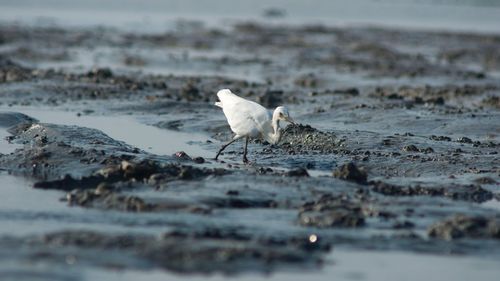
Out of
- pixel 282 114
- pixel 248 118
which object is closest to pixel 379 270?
pixel 282 114

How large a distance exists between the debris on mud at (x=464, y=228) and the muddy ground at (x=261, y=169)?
0.6 inches

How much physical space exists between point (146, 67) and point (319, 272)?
66.1 ft

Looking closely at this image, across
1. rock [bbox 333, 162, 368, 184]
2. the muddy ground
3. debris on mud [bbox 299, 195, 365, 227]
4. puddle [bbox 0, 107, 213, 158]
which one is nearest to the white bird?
the muddy ground

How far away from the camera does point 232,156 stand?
45.7 feet

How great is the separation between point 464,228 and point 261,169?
11.0 ft

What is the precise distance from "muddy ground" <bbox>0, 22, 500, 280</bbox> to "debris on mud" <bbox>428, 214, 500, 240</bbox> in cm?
1

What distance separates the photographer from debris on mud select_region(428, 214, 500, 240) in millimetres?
9172

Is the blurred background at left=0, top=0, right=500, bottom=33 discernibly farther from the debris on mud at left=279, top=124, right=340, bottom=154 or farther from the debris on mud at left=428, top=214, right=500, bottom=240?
the debris on mud at left=428, top=214, right=500, bottom=240

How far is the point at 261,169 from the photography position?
12000 millimetres

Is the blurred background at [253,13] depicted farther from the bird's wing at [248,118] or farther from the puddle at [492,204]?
the puddle at [492,204]

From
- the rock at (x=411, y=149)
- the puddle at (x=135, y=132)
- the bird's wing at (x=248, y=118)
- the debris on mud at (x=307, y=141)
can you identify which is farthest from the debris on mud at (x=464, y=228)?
the puddle at (x=135, y=132)

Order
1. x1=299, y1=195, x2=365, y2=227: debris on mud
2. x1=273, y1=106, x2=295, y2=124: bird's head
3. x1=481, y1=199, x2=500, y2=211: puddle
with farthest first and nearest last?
x1=273, y1=106, x2=295, y2=124: bird's head < x1=481, y1=199, x2=500, y2=211: puddle < x1=299, y1=195, x2=365, y2=227: debris on mud

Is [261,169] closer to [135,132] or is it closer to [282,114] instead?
[282,114]

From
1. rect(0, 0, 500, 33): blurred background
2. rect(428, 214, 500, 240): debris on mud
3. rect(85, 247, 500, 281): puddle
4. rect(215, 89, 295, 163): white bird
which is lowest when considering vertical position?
rect(85, 247, 500, 281): puddle
